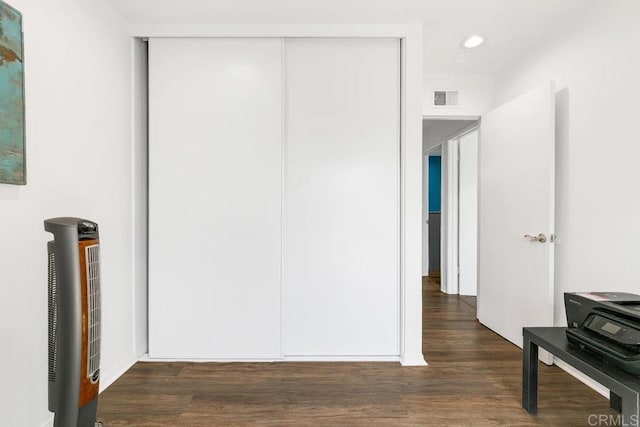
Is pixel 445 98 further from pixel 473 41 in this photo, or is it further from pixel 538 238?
pixel 538 238

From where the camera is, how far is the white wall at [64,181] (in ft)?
5.15

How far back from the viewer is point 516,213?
288 cm

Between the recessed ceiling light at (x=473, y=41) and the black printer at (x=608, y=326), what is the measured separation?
1.98m

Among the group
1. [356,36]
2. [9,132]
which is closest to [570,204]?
[356,36]

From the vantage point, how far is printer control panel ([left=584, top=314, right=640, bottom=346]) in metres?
1.47

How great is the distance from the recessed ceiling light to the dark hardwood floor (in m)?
2.46

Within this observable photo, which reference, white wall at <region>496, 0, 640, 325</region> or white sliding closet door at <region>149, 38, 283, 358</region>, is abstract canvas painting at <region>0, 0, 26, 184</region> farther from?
white wall at <region>496, 0, 640, 325</region>

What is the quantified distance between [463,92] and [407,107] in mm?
1295

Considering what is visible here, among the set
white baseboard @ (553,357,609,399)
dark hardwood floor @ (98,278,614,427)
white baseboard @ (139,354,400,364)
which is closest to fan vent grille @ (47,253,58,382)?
dark hardwood floor @ (98,278,614,427)

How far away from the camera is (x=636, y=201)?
6.49 ft

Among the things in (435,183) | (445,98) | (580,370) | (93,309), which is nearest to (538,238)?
(580,370)

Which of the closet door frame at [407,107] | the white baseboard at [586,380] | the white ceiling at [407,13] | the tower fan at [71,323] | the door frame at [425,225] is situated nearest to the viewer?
the tower fan at [71,323]

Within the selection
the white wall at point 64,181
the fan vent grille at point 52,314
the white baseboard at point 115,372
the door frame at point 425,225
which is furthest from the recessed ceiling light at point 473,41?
the white baseboard at point 115,372

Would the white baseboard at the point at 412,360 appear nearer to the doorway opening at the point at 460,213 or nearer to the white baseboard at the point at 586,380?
the white baseboard at the point at 586,380
